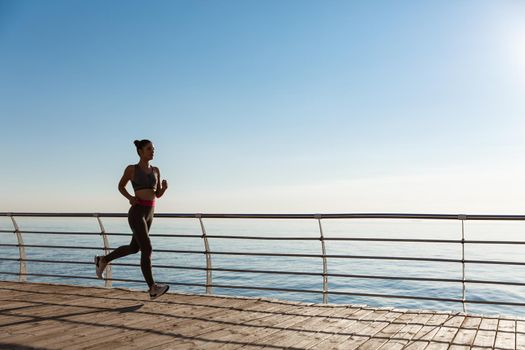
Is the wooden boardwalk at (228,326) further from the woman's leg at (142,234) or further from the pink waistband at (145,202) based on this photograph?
the pink waistband at (145,202)

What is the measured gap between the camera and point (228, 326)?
4789 mm

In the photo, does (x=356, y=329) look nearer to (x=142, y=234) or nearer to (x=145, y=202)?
(x=142, y=234)

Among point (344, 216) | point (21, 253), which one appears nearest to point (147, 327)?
point (344, 216)

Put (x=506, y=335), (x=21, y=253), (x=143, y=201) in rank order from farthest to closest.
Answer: (x=21, y=253)
(x=143, y=201)
(x=506, y=335)

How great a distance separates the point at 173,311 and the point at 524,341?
3429 mm

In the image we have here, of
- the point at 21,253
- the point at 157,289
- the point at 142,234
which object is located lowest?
the point at 157,289

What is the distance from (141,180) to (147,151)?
0.34 meters

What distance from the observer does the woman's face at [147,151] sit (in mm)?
5818

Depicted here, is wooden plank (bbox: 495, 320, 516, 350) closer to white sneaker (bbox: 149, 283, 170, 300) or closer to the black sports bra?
white sneaker (bbox: 149, 283, 170, 300)

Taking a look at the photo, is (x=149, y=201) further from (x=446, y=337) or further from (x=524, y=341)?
(x=524, y=341)

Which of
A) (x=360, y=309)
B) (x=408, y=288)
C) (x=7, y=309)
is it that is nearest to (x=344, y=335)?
(x=360, y=309)

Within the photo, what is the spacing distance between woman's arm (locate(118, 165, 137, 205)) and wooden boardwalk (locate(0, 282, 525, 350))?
1.24m

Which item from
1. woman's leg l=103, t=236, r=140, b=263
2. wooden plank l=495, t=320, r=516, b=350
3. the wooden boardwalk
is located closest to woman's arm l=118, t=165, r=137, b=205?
woman's leg l=103, t=236, r=140, b=263

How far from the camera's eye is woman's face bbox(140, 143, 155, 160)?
582 cm
